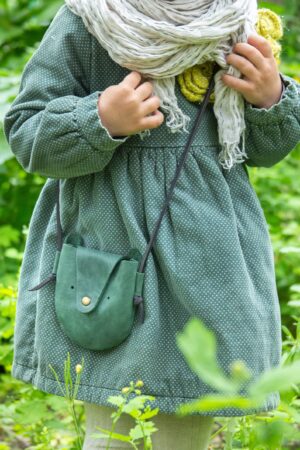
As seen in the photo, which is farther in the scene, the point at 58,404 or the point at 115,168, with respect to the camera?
the point at 58,404

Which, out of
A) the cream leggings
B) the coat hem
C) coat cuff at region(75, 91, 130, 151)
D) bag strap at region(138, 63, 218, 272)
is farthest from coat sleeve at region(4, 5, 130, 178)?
the cream leggings

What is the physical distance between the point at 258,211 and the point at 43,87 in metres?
0.55

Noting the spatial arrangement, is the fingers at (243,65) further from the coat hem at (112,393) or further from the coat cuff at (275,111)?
the coat hem at (112,393)

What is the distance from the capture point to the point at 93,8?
1.80 m

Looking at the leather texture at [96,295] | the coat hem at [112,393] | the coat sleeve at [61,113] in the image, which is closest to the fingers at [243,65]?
the coat sleeve at [61,113]

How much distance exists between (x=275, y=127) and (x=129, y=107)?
364 mm

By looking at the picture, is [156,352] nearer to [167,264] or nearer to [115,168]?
[167,264]

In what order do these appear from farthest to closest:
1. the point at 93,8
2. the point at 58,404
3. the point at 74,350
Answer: the point at 58,404 → the point at 74,350 → the point at 93,8

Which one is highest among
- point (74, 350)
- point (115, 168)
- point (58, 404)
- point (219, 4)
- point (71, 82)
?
point (219, 4)

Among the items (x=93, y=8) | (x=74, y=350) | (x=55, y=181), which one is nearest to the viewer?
(x=93, y=8)

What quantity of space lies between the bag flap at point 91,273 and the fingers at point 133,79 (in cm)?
36

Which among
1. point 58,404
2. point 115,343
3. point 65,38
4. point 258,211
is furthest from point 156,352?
point 58,404

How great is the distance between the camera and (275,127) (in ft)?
6.36

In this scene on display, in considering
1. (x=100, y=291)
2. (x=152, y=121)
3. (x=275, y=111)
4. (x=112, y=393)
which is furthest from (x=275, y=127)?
(x=112, y=393)
